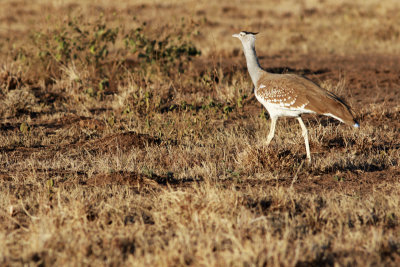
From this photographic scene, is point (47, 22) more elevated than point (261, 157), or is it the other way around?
point (47, 22)

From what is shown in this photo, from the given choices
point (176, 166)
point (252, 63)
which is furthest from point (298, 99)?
point (176, 166)

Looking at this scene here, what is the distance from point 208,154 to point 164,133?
1.19 metres

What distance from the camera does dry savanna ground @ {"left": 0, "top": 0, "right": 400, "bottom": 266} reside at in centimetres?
421

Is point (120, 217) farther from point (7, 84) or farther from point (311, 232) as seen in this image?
point (7, 84)

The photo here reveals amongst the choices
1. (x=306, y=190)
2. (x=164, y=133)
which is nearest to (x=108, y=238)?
(x=306, y=190)

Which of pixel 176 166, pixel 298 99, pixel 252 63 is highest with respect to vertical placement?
pixel 252 63

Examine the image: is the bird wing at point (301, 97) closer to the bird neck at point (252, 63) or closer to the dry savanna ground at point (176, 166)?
the bird neck at point (252, 63)

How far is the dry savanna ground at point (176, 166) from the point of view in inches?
166

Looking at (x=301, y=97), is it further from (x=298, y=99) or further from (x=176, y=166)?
(x=176, y=166)

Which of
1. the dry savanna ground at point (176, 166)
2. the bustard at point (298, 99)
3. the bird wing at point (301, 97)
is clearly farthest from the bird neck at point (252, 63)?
the dry savanna ground at point (176, 166)

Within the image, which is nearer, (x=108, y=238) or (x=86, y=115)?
(x=108, y=238)

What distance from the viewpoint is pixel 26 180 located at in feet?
19.6

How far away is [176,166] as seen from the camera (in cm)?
665

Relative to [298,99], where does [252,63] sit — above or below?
above
